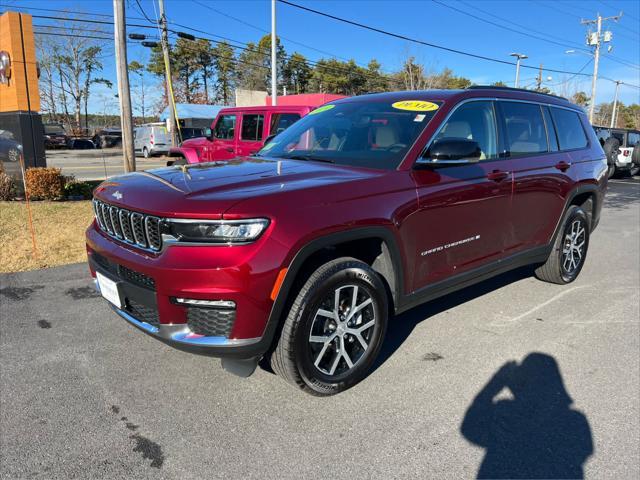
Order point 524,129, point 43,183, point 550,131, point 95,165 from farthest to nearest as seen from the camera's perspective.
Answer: point 95,165 → point 43,183 → point 550,131 → point 524,129

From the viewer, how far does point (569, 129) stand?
5.08m

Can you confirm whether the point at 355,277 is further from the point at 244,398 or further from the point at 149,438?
the point at 149,438

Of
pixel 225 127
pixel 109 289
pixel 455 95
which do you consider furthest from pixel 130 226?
pixel 225 127

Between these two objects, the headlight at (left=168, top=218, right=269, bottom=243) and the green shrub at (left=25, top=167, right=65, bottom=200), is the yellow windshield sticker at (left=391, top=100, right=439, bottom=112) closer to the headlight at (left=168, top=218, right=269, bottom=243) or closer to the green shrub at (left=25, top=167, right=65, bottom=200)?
the headlight at (left=168, top=218, right=269, bottom=243)

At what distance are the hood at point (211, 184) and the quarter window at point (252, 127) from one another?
6855 millimetres

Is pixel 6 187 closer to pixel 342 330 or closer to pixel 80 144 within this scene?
pixel 342 330

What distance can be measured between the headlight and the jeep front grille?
209 millimetres

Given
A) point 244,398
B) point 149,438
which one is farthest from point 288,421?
point 149,438

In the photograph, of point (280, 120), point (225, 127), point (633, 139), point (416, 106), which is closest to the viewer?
point (416, 106)

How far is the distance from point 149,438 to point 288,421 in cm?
76

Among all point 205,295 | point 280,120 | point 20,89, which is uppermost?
point 20,89

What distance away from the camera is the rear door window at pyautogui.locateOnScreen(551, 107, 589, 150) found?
4.89 m

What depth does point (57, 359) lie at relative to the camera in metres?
3.48

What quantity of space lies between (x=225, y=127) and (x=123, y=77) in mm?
2373
